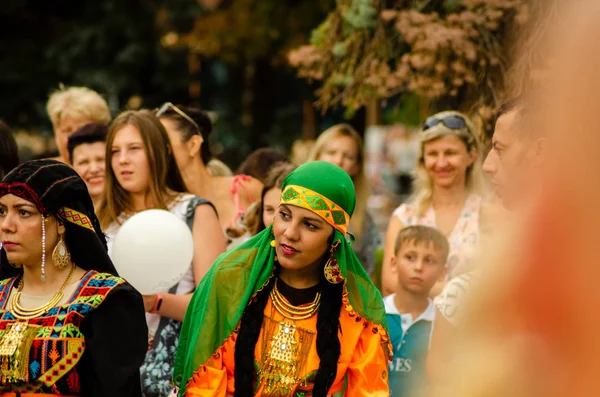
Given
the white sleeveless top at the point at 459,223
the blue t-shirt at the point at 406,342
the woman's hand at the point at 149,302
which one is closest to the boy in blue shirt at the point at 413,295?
the blue t-shirt at the point at 406,342

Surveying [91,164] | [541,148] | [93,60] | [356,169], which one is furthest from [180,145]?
[93,60]

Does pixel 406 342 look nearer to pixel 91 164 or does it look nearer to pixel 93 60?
pixel 91 164

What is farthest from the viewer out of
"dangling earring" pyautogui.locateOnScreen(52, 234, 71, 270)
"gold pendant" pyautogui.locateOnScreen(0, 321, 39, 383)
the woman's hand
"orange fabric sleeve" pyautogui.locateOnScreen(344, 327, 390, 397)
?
the woman's hand

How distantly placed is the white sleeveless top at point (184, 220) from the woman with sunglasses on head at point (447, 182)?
1.63 meters

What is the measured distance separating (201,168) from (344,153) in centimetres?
147

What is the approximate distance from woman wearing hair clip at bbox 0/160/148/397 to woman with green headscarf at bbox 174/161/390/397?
37cm

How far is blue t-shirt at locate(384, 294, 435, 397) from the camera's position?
16.2 feet

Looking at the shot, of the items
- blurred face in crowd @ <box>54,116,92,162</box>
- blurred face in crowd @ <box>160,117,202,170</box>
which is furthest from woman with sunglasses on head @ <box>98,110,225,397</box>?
blurred face in crowd @ <box>54,116,92,162</box>

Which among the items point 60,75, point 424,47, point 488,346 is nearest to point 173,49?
point 60,75

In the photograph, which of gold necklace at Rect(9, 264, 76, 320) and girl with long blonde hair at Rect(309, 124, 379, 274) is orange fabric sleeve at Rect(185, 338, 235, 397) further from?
girl with long blonde hair at Rect(309, 124, 379, 274)

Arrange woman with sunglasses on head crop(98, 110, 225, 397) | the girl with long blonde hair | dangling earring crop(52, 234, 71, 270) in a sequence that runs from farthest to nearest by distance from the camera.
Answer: the girl with long blonde hair < woman with sunglasses on head crop(98, 110, 225, 397) < dangling earring crop(52, 234, 71, 270)

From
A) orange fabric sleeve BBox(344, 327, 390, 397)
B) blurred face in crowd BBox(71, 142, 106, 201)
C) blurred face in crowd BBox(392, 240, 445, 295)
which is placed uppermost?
blurred face in crowd BBox(71, 142, 106, 201)

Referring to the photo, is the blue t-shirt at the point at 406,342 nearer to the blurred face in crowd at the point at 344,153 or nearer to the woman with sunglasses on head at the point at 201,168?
the woman with sunglasses on head at the point at 201,168

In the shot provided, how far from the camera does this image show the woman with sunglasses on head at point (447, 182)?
19.5 ft
